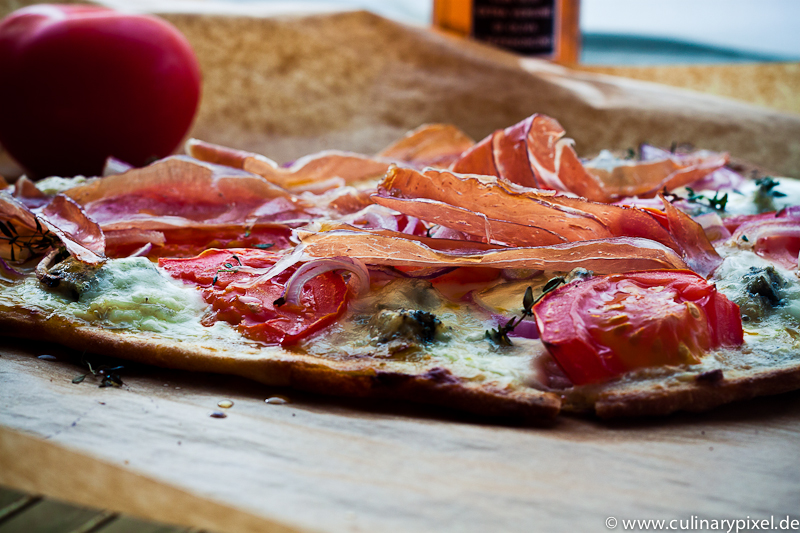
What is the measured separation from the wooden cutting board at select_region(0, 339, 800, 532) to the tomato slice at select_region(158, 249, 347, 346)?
3.7 inches

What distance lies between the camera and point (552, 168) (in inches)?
59.6

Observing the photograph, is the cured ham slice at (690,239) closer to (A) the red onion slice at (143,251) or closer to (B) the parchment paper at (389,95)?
(A) the red onion slice at (143,251)

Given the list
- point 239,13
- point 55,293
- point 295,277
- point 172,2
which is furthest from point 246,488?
point 172,2

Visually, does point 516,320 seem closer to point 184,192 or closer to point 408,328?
point 408,328

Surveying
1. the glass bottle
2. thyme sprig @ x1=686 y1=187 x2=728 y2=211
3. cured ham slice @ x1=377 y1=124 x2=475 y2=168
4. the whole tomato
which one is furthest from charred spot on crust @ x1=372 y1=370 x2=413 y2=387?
the glass bottle

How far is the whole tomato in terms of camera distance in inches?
87.5

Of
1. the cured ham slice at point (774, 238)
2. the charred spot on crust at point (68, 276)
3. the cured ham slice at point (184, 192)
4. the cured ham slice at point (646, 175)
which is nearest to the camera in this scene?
the charred spot on crust at point (68, 276)

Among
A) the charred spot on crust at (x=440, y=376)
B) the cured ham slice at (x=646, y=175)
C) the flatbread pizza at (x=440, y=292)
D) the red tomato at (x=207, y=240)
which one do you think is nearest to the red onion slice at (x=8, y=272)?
the flatbread pizza at (x=440, y=292)

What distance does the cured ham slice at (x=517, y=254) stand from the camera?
1.04 meters

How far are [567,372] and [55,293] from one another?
0.79 meters

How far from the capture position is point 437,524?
0.67 metres

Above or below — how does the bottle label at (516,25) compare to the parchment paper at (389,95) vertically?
above

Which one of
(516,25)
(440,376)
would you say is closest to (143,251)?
(440,376)

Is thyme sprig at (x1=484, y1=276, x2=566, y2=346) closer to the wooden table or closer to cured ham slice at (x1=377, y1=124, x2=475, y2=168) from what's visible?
the wooden table
